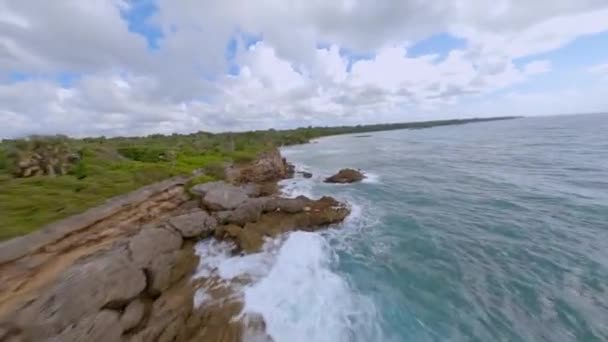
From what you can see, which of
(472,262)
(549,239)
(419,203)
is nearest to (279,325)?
(472,262)

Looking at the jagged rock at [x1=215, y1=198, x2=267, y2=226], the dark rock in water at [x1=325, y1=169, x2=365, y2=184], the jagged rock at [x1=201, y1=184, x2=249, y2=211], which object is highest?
the jagged rock at [x1=201, y1=184, x2=249, y2=211]

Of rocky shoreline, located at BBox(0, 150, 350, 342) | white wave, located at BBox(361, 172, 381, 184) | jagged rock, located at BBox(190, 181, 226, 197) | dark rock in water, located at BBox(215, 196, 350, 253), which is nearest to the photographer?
rocky shoreline, located at BBox(0, 150, 350, 342)

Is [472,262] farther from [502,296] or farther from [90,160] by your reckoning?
[90,160]

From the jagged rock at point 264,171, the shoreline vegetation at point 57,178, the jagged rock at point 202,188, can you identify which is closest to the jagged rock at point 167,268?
the shoreline vegetation at point 57,178

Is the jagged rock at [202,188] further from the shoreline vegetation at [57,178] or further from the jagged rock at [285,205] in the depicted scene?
the jagged rock at [285,205]

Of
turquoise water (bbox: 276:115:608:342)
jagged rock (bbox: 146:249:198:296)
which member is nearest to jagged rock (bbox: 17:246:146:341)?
jagged rock (bbox: 146:249:198:296)

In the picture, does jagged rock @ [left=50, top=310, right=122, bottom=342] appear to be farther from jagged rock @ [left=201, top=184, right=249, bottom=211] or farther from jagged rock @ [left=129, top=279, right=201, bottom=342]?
jagged rock @ [left=201, top=184, right=249, bottom=211]
